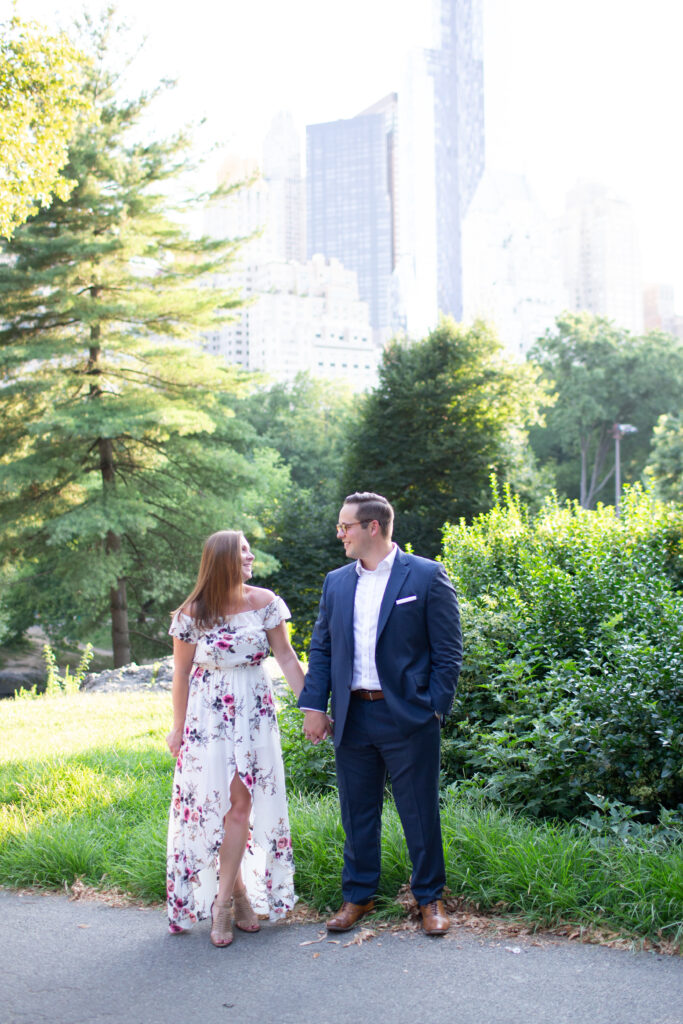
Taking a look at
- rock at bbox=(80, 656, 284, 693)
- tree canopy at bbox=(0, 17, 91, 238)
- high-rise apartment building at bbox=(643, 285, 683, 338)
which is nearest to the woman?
tree canopy at bbox=(0, 17, 91, 238)

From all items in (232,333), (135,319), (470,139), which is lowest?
(135,319)

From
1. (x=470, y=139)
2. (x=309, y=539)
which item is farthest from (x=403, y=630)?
(x=470, y=139)

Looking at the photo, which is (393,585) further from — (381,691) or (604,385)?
(604,385)

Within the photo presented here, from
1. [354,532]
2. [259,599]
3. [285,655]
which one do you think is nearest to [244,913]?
[285,655]

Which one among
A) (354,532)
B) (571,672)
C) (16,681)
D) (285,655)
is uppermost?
(354,532)

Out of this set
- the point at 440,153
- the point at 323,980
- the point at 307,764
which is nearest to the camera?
the point at 323,980

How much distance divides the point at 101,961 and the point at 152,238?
67.2 ft

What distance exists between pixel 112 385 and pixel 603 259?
143373mm

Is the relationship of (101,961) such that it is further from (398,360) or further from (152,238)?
(398,360)

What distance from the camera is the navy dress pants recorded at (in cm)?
443

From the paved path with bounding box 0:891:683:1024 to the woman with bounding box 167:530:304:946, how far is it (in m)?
0.21

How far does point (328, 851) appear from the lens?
5.01 m

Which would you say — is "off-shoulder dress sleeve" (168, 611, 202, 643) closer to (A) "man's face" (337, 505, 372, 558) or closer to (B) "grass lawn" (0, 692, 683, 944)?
(A) "man's face" (337, 505, 372, 558)

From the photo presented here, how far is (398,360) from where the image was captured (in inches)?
1195
